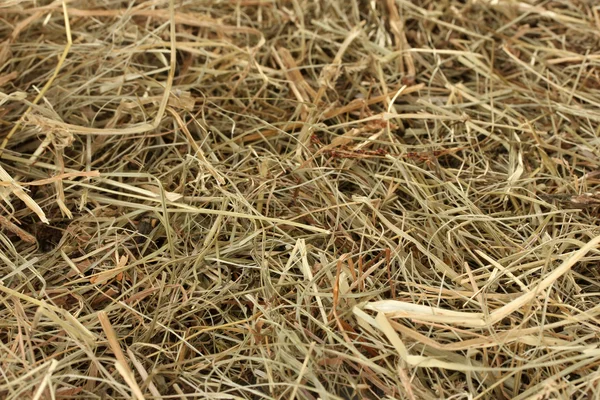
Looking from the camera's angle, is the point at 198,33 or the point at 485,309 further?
the point at 198,33

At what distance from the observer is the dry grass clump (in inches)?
44.2

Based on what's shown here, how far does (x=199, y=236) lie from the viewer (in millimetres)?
1353

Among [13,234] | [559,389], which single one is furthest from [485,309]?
[13,234]

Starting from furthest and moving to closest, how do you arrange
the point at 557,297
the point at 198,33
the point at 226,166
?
the point at 198,33 → the point at 226,166 → the point at 557,297

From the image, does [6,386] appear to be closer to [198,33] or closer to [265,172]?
[265,172]

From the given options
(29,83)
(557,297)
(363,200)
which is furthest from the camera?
(29,83)

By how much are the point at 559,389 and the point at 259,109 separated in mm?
924

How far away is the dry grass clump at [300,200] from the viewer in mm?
1122

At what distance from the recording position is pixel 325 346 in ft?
3.76

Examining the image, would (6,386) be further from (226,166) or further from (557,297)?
(557,297)

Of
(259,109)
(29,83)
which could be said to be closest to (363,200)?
(259,109)

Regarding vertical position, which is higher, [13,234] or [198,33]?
[198,33]

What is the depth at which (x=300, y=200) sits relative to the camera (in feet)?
Result: 4.59

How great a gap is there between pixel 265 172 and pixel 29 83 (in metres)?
0.65
